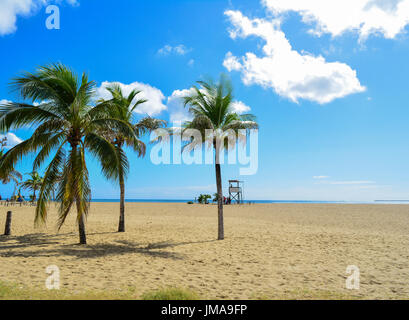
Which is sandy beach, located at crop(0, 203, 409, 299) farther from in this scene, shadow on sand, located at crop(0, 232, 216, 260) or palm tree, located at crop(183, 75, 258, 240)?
palm tree, located at crop(183, 75, 258, 240)

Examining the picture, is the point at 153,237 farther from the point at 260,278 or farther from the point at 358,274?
the point at 358,274

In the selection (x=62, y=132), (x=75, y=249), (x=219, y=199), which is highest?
(x=62, y=132)

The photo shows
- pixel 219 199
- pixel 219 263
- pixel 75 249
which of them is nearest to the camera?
pixel 219 263

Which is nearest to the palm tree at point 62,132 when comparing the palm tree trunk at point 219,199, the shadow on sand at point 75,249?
the shadow on sand at point 75,249

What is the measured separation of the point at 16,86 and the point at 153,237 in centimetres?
853

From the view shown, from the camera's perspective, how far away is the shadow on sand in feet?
29.6

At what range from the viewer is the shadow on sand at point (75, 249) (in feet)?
29.6

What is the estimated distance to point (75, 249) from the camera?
9.88 meters

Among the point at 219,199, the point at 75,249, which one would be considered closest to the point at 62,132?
the point at 75,249

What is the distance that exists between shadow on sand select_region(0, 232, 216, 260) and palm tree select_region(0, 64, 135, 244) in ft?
3.55

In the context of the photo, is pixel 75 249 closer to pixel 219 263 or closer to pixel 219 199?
pixel 219 263

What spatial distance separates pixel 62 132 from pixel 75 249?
14.8ft
